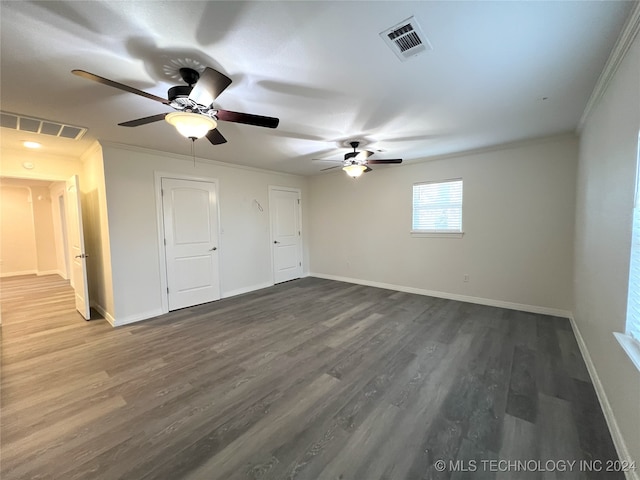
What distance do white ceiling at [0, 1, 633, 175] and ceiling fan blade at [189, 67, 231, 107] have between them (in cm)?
23

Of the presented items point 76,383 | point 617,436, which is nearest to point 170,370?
point 76,383

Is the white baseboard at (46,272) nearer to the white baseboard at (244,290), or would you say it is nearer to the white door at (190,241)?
the white door at (190,241)

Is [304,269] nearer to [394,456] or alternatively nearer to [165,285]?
[165,285]

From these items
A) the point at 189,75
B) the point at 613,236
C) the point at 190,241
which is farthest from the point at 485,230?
the point at 190,241

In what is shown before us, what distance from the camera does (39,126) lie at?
281cm

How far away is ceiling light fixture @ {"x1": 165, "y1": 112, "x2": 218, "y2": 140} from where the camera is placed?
186 centimetres

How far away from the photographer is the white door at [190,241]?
4148mm

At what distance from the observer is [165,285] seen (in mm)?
4086

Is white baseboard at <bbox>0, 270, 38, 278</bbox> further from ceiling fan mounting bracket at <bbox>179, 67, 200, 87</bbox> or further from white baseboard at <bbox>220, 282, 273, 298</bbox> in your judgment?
ceiling fan mounting bracket at <bbox>179, 67, 200, 87</bbox>

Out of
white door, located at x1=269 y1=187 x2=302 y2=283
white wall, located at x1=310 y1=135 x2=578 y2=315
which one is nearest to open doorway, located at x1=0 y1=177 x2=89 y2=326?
white door, located at x1=269 y1=187 x2=302 y2=283

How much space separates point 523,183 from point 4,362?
6.78 meters

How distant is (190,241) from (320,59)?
3.67 meters

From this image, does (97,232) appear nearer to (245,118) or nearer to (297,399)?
(245,118)

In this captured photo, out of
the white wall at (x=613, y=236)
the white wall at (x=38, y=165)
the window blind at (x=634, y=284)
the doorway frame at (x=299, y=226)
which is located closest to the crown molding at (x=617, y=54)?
the white wall at (x=613, y=236)
